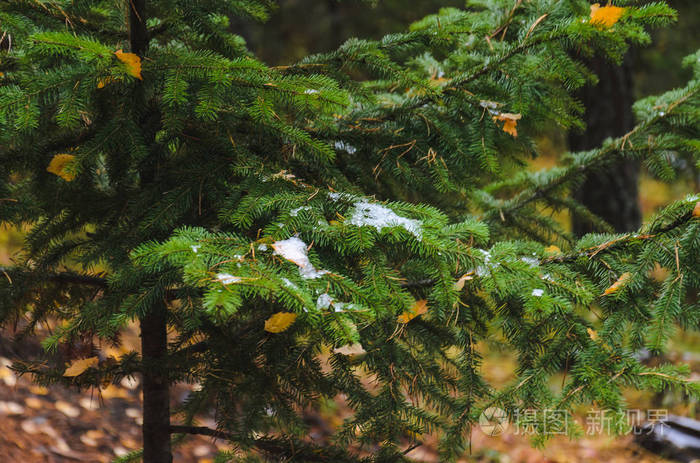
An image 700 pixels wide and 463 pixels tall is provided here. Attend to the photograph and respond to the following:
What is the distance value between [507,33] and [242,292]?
1812mm

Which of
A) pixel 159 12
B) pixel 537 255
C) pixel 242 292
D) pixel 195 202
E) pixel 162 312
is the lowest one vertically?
pixel 242 292

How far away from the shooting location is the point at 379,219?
1.42 meters

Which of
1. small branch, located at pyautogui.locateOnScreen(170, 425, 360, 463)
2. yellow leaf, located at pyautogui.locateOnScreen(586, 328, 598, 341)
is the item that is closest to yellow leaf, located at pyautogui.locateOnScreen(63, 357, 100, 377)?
small branch, located at pyautogui.locateOnScreen(170, 425, 360, 463)

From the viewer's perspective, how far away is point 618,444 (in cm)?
485

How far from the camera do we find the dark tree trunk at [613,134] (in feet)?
17.8

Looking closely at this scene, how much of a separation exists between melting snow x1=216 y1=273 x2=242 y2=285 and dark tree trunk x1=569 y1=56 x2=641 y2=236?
5155 millimetres

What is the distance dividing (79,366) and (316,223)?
3.78ft

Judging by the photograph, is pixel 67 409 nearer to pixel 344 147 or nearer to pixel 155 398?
pixel 155 398

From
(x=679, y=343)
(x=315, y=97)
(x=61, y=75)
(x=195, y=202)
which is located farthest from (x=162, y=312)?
(x=679, y=343)

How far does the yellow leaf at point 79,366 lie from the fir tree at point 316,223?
14 mm

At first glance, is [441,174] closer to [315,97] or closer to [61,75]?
[315,97]

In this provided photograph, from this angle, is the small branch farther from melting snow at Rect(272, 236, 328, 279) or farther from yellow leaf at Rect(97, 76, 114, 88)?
yellow leaf at Rect(97, 76, 114, 88)

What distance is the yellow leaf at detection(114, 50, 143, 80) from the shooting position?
1393mm

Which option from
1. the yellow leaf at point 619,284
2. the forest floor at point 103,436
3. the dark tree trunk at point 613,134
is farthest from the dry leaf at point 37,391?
the dark tree trunk at point 613,134
